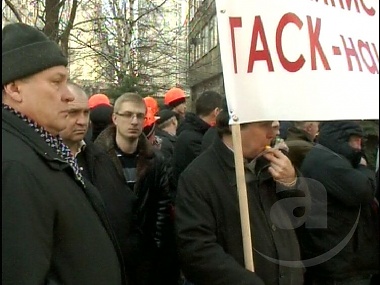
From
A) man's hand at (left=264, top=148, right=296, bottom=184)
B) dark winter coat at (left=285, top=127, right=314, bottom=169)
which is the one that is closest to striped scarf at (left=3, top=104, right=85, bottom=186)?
man's hand at (left=264, top=148, right=296, bottom=184)

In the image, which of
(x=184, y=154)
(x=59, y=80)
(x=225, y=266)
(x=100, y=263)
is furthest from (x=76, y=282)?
(x=184, y=154)

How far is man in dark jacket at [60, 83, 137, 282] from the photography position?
361cm

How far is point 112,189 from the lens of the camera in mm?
3750

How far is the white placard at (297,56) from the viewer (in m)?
2.91

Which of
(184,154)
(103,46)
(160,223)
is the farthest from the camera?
(103,46)

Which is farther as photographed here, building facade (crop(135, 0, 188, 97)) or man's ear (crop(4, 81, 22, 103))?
building facade (crop(135, 0, 188, 97))

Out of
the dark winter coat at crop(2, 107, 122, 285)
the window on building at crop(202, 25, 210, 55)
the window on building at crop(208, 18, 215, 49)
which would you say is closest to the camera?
the dark winter coat at crop(2, 107, 122, 285)

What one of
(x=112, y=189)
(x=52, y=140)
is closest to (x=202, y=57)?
(x=112, y=189)

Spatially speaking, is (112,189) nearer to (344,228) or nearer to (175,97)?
(344,228)

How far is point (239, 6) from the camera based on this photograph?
9.68 feet

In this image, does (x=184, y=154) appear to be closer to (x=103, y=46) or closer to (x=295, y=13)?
(x=295, y=13)

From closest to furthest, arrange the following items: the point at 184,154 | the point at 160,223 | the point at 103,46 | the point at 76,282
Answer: the point at 76,282, the point at 160,223, the point at 184,154, the point at 103,46

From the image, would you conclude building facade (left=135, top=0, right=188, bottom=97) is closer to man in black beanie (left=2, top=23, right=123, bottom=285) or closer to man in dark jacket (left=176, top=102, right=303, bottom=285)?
man in dark jacket (left=176, top=102, right=303, bottom=285)

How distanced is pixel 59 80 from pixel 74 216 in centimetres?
48
